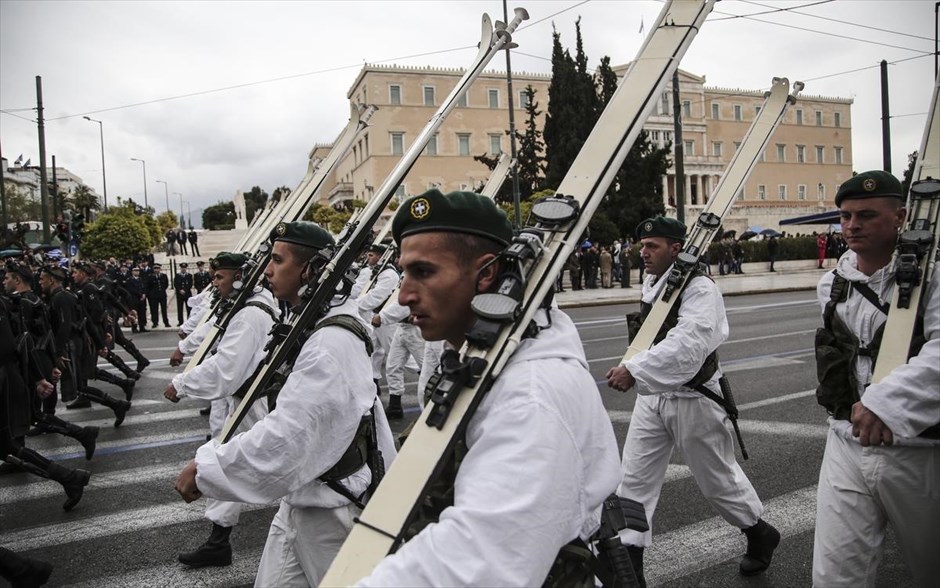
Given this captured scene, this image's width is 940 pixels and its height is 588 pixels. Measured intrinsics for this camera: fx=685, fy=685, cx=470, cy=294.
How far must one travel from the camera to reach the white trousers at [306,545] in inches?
111

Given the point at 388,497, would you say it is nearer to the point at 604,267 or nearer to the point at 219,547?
the point at 219,547

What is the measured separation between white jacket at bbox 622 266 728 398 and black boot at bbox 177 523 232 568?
290cm

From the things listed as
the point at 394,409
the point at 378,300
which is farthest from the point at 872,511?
the point at 378,300

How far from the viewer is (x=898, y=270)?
2.81 metres

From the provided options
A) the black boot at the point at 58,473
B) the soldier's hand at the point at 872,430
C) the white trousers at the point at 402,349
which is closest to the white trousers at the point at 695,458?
the soldier's hand at the point at 872,430

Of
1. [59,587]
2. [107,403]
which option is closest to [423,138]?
[59,587]

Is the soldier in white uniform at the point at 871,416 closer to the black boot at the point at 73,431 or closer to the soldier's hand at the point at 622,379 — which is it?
the soldier's hand at the point at 622,379

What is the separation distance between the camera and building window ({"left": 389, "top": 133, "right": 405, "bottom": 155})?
75312mm

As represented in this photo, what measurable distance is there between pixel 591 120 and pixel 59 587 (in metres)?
51.7

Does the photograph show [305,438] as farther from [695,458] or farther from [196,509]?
[196,509]

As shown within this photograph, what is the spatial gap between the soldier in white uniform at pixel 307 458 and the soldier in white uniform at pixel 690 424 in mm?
1766

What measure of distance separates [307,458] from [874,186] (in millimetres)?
2819

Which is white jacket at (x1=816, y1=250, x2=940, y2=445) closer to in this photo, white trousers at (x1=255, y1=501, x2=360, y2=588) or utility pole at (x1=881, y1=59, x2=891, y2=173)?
white trousers at (x1=255, y1=501, x2=360, y2=588)

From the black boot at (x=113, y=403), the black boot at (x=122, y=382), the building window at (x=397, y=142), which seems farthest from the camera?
the building window at (x=397, y=142)
